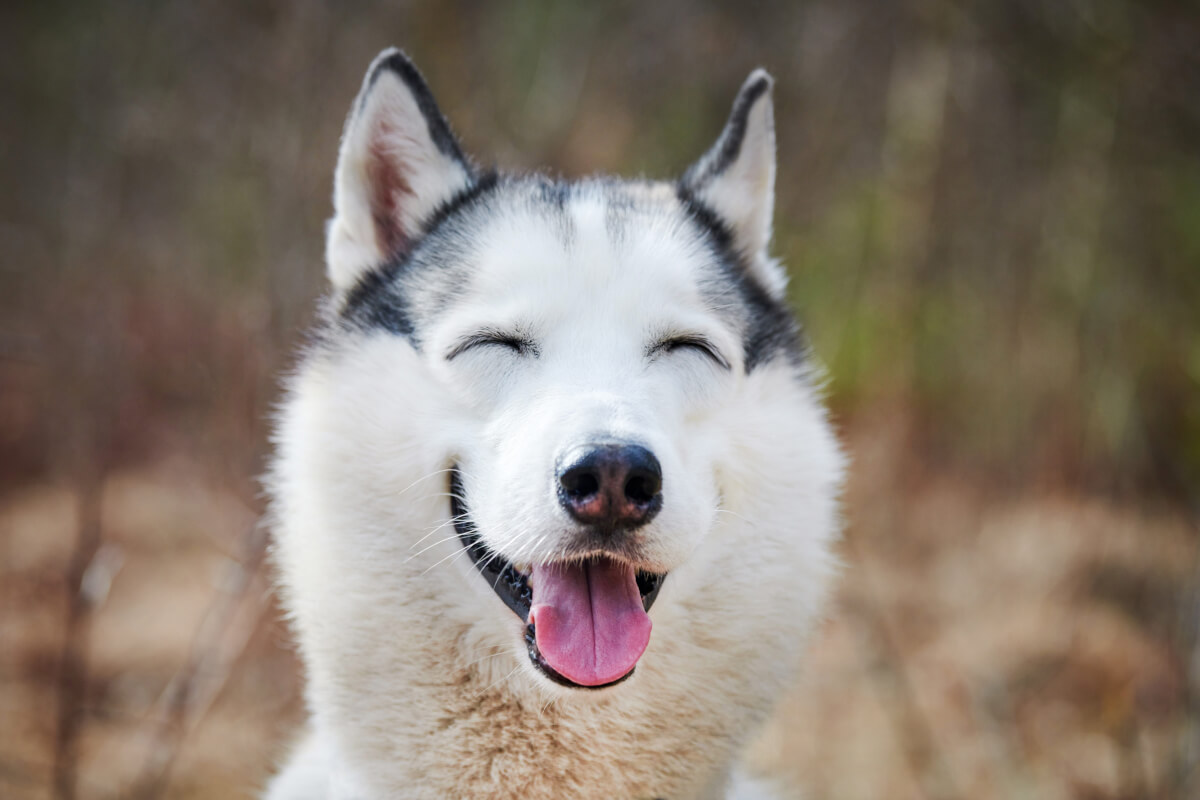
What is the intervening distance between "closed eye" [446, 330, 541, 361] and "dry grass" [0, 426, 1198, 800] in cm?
206

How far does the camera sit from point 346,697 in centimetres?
205

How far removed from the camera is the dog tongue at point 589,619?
1.83 m

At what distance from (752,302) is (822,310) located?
5.88 m

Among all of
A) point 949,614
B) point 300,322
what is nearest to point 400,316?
point 300,322

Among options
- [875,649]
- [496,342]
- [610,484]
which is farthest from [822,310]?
[610,484]

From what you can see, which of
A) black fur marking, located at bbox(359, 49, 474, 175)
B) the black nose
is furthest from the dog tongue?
black fur marking, located at bbox(359, 49, 474, 175)

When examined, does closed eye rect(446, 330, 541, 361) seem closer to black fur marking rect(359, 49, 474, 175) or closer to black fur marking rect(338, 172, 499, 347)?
black fur marking rect(338, 172, 499, 347)

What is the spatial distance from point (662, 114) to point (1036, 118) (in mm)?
3374

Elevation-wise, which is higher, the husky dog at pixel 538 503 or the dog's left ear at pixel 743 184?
the dog's left ear at pixel 743 184

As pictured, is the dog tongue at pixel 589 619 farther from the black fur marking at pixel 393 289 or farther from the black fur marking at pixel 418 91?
the black fur marking at pixel 418 91

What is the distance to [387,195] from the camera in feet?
8.19

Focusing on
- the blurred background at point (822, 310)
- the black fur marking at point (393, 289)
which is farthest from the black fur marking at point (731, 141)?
the blurred background at point (822, 310)

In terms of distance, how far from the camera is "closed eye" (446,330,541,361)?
2035 mm

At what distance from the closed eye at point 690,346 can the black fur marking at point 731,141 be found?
26.9 inches
